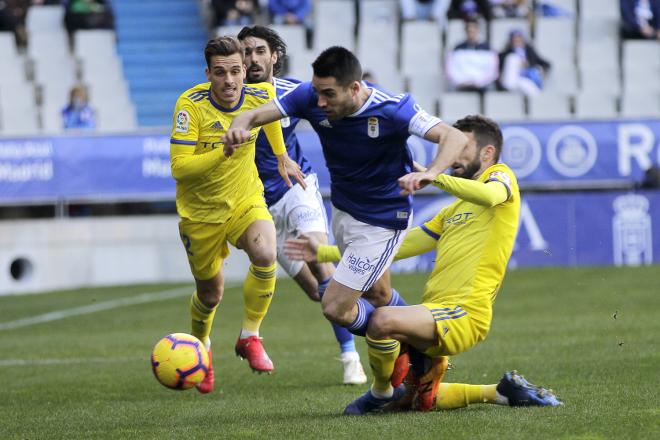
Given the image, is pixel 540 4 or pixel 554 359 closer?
pixel 554 359

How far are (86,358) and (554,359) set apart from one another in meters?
4.46

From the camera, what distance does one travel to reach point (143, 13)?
26078 millimetres

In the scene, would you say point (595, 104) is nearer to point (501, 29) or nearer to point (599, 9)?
point (501, 29)

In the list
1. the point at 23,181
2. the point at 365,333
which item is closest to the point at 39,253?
the point at 23,181

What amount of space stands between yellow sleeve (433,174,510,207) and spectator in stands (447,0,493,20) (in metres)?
16.6

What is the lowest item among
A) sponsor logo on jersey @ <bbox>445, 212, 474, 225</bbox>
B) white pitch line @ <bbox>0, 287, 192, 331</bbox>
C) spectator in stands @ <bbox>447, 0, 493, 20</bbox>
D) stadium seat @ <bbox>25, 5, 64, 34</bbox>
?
white pitch line @ <bbox>0, 287, 192, 331</bbox>

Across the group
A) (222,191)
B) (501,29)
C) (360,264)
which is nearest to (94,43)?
(501,29)

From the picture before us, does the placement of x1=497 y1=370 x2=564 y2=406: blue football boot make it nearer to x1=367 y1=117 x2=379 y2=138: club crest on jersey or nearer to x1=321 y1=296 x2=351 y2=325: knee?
x1=321 y1=296 x2=351 y2=325: knee

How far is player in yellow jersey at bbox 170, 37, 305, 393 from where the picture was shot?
28.6 ft

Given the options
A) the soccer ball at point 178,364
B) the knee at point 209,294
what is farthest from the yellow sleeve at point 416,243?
the knee at point 209,294

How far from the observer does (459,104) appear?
2225 cm

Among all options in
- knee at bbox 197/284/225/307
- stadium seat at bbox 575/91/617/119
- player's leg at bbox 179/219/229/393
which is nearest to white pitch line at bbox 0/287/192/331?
player's leg at bbox 179/219/229/393

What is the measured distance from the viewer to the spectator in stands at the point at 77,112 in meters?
21.5

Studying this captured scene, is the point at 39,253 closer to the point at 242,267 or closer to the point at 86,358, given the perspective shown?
the point at 242,267
